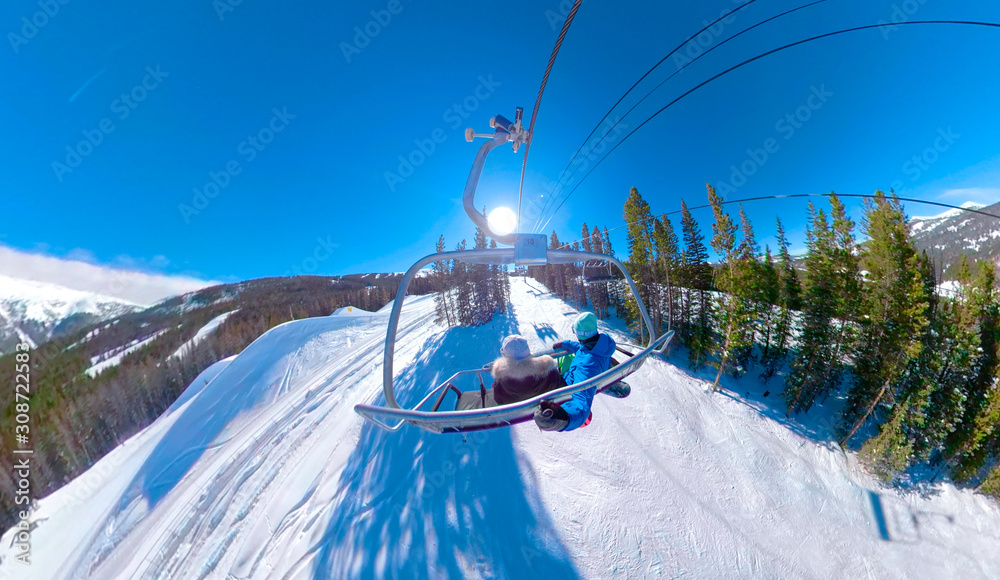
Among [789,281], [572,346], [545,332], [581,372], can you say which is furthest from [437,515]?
[789,281]

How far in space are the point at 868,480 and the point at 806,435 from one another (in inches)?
94.9

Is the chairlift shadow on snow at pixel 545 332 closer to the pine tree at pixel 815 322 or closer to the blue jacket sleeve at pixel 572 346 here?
the pine tree at pixel 815 322

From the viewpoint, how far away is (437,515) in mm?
9469

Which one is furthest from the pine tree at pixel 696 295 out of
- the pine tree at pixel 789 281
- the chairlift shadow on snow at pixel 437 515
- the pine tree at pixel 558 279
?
the pine tree at pixel 558 279

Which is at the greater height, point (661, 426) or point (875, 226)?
point (875, 226)

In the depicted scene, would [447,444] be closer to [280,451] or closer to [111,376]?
[280,451]

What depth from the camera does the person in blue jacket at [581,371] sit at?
287 centimetres

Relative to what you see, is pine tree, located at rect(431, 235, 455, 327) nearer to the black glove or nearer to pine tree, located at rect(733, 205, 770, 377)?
pine tree, located at rect(733, 205, 770, 377)

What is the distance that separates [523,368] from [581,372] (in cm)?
75

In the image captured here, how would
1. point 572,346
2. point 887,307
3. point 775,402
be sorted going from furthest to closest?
point 775,402 → point 887,307 → point 572,346

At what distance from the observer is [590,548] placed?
30.2 ft

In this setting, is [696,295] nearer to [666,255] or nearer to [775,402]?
[666,255]

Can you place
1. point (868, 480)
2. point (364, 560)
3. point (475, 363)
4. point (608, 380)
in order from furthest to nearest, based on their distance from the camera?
point (475, 363), point (868, 480), point (364, 560), point (608, 380)

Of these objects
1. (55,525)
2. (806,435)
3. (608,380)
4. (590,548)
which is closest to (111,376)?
(55,525)
